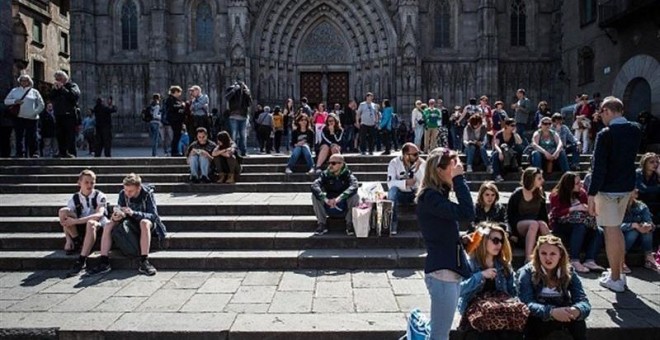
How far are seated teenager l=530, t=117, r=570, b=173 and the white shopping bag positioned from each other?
4.32 m

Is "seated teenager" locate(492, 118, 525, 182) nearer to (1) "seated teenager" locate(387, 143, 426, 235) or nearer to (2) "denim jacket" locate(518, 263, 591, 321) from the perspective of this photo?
(1) "seated teenager" locate(387, 143, 426, 235)

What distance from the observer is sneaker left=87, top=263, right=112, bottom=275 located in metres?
7.49

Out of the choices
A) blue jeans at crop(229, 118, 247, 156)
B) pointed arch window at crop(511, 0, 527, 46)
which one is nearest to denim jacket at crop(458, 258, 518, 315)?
blue jeans at crop(229, 118, 247, 156)

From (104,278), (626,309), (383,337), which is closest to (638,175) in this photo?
(626,309)

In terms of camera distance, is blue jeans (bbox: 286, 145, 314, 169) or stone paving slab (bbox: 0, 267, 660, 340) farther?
blue jeans (bbox: 286, 145, 314, 169)

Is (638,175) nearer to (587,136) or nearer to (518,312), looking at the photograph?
(518,312)

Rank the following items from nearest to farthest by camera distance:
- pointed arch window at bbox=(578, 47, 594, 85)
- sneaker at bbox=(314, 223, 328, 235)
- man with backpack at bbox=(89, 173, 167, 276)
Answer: man with backpack at bbox=(89, 173, 167, 276), sneaker at bbox=(314, 223, 328, 235), pointed arch window at bbox=(578, 47, 594, 85)

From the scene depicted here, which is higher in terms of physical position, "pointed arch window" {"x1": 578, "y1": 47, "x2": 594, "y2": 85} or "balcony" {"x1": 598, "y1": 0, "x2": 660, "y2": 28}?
"balcony" {"x1": 598, "y1": 0, "x2": 660, "y2": 28}

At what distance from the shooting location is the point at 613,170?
611 cm

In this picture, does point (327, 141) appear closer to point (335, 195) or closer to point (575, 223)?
point (335, 195)

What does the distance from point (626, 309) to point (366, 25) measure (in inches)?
924

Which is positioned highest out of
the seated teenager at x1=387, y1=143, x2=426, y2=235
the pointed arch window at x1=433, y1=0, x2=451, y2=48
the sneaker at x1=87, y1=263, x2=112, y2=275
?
the pointed arch window at x1=433, y1=0, x2=451, y2=48

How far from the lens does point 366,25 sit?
1086 inches

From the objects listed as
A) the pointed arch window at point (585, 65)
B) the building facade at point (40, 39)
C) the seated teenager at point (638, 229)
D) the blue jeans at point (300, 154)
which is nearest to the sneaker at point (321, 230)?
the blue jeans at point (300, 154)
